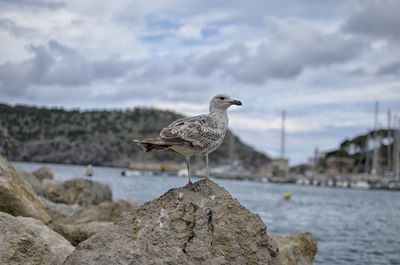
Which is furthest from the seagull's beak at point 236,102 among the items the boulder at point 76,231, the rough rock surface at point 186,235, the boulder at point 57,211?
the boulder at point 57,211

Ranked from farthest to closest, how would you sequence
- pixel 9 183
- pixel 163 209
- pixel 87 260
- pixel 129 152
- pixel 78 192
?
pixel 129 152 < pixel 78 192 < pixel 9 183 < pixel 163 209 < pixel 87 260

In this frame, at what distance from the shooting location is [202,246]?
7.24m

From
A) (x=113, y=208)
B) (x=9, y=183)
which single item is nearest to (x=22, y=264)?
(x=9, y=183)

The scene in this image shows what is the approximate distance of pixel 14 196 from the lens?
38.7ft

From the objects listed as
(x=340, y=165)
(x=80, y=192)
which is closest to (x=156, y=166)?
(x=340, y=165)

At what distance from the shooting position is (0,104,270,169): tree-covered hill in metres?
48.8

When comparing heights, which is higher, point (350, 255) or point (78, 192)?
point (78, 192)

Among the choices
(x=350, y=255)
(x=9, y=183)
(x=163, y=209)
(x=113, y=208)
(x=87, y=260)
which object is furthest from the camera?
(x=350, y=255)

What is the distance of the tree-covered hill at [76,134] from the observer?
48781mm

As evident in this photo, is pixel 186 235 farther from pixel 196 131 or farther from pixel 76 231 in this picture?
pixel 76 231

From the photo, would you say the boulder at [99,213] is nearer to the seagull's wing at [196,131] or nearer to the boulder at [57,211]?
the boulder at [57,211]

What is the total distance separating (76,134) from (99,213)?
88350mm

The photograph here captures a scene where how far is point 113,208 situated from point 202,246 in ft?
34.4

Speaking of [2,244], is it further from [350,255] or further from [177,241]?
[350,255]
